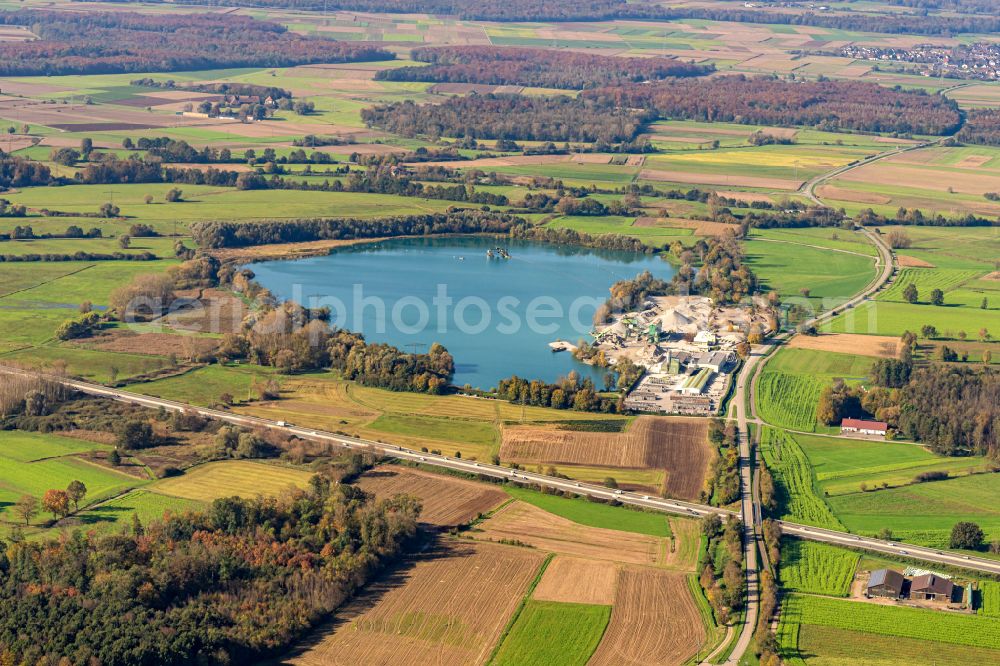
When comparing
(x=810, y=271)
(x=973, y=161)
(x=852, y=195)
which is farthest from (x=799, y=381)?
(x=973, y=161)

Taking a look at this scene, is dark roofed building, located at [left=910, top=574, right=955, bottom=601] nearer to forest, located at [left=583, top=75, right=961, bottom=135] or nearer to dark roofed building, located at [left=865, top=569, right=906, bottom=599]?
dark roofed building, located at [left=865, top=569, right=906, bottom=599]

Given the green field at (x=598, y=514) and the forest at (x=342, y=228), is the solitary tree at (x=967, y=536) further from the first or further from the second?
the forest at (x=342, y=228)

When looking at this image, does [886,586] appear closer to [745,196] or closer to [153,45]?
[745,196]

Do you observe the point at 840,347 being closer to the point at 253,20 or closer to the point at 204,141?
the point at 204,141

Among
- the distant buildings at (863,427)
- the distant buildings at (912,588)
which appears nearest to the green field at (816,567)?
the distant buildings at (912,588)

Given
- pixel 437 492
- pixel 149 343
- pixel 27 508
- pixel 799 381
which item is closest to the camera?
pixel 27 508

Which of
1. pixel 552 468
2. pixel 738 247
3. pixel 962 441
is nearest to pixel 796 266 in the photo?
pixel 738 247
